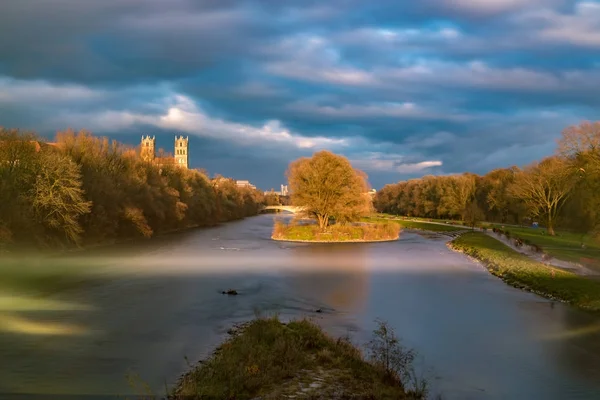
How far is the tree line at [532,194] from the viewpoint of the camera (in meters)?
44.9

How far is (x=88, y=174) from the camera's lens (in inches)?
2394

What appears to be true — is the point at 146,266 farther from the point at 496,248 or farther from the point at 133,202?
the point at 496,248

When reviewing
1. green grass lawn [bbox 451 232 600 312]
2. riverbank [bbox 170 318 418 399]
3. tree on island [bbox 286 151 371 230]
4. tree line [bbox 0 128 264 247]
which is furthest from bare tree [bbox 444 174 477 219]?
riverbank [bbox 170 318 418 399]

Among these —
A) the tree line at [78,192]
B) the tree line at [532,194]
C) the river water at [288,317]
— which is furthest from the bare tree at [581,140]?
the tree line at [78,192]

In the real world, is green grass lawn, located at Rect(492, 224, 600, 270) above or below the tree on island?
below

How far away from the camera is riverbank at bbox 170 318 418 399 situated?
12.5 m

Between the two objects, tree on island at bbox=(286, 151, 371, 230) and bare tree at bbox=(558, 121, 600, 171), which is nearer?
bare tree at bbox=(558, 121, 600, 171)

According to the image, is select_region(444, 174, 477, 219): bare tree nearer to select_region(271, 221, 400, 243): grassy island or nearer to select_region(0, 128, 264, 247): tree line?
select_region(271, 221, 400, 243): grassy island

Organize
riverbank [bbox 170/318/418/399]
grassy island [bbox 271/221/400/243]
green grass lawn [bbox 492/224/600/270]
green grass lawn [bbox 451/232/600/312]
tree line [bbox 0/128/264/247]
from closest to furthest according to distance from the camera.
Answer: riverbank [bbox 170/318/418/399]
green grass lawn [bbox 451/232/600/312]
green grass lawn [bbox 492/224/600/270]
tree line [bbox 0/128/264/247]
grassy island [bbox 271/221/400/243]

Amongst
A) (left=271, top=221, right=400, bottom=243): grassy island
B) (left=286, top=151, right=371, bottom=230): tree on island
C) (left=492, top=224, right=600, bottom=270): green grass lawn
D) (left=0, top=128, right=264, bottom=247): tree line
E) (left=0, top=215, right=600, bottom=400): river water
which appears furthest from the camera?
(left=271, top=221, right=400, bottom=243): grassy island

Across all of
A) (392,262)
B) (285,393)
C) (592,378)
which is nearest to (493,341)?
(592,378)

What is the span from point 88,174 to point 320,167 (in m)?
32.0

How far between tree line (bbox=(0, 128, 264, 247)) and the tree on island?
74.4 ft

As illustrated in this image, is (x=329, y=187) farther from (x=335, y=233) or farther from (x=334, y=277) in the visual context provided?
(x=334, y=277)
